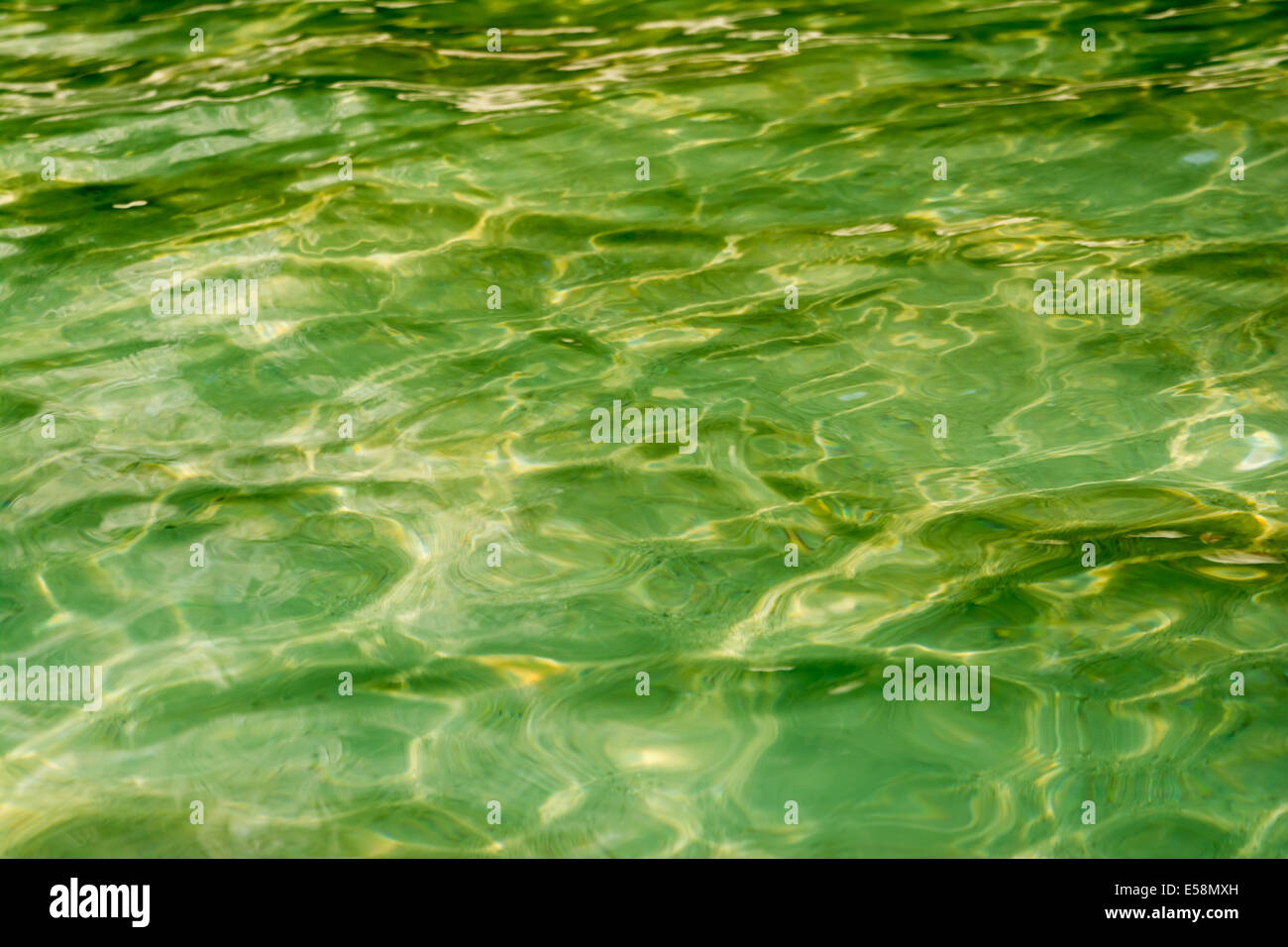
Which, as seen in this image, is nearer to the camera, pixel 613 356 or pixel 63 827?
pixel 63 827

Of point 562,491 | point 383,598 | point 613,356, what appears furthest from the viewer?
point 613,356

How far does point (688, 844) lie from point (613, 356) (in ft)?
5.62

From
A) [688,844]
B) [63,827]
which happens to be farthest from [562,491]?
[63,827]

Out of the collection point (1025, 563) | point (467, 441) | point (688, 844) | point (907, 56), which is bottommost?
point (688, 844)

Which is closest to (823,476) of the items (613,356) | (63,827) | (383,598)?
(613,356)

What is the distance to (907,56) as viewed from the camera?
5371 millimetres

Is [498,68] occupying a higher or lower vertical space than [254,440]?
higher

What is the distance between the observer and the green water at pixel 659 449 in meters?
2.59

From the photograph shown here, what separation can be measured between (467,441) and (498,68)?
2565mm

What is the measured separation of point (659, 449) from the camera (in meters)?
3.45

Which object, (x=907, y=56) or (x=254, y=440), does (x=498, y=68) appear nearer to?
(x=907, y=56)

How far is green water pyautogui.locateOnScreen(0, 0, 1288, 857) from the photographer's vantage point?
2.59m

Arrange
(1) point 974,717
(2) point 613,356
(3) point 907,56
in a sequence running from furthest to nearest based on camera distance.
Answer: (3) point 907,56
(2) point 613,356
(1) point 974,717

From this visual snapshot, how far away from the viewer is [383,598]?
3.02 metres
